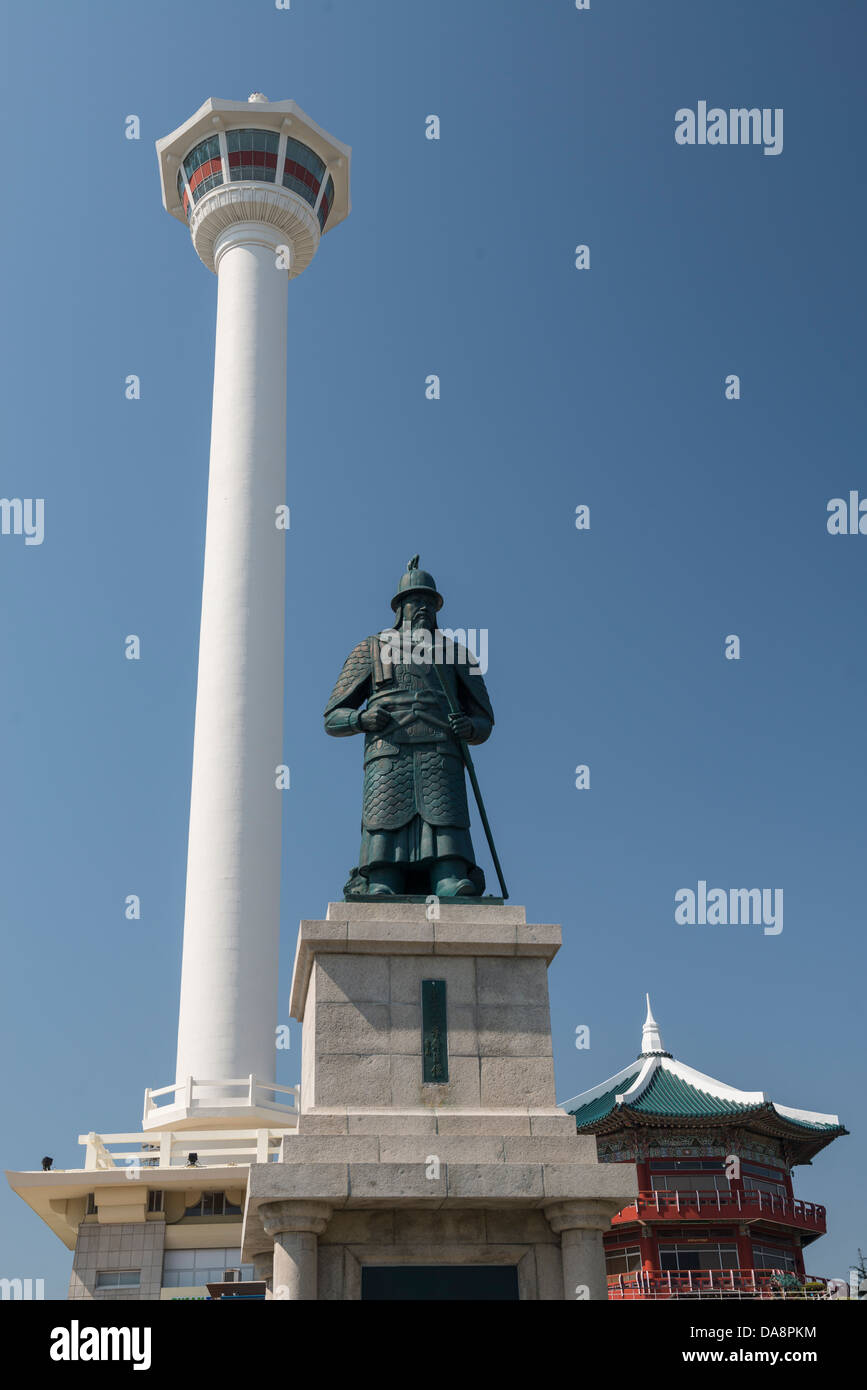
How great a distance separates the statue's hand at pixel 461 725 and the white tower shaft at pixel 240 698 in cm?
2111

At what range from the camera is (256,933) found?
34312 mm

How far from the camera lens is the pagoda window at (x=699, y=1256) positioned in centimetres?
3938

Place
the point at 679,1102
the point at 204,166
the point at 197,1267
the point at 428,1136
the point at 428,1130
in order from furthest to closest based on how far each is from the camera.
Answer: the point at 204,166
the point at 679,1102
the point at 197,1267
the point at 428,1130
the point at 428,1136

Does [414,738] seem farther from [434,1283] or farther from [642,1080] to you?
[642,1080]

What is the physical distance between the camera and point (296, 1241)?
408 inches

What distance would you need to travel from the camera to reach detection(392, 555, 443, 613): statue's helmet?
1441cm

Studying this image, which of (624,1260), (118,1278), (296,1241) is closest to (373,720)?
(296,1241)

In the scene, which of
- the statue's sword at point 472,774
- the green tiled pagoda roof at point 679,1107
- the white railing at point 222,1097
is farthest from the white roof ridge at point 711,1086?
the statue's sword at point 472,774

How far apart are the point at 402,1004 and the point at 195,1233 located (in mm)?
18459

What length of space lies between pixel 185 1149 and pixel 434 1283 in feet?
63.8
